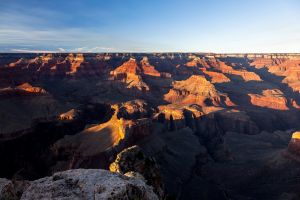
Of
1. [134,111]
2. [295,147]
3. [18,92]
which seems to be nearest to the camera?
[295,147]

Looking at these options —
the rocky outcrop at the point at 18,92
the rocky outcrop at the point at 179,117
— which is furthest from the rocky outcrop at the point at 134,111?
the rocky outcrop at the point at 18,92

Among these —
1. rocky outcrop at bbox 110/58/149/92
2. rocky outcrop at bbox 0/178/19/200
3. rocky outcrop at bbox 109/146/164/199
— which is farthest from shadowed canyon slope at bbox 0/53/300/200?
rocky outcrop at bbox 110/58/149/92

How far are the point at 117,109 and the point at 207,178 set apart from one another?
55.4 m

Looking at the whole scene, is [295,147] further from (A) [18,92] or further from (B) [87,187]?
(A) [18,92]

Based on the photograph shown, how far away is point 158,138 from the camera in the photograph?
260 feet

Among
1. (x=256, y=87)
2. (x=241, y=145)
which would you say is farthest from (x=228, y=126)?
(x=256, y=87)

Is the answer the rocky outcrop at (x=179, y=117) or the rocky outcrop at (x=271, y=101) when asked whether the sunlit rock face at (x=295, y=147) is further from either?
the rocky outcrop at (x=271, y=101)

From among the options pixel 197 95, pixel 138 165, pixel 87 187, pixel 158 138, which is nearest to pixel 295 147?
pixel 158 138

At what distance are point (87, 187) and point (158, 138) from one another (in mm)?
62177

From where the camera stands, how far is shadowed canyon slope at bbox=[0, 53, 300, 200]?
62312mm

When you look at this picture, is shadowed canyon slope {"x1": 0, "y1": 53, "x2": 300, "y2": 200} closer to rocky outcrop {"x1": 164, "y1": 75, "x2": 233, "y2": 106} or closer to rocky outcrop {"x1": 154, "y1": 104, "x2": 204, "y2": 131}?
rocky outcrop {"x1": 154, "y1": 104, "x2": 204, "y2": 131}

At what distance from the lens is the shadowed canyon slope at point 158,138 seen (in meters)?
62.3

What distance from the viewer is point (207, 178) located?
233 feet

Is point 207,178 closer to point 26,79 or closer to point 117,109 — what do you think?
point 117,109
